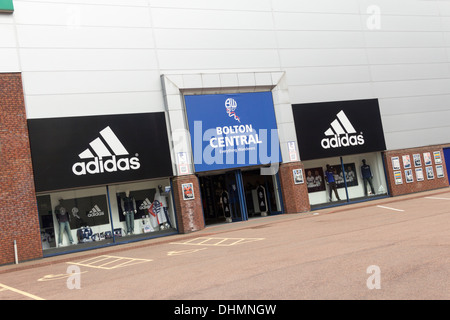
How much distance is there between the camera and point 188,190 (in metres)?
19.8

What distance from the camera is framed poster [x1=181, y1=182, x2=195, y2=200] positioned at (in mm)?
19703

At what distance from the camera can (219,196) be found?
75.7 ft

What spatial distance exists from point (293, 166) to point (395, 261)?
554 inches

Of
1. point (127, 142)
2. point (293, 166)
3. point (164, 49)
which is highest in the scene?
point (164, 49)

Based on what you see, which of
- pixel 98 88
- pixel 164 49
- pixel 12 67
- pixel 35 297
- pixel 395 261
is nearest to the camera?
pixel 395 261

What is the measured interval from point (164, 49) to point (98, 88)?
137 inches

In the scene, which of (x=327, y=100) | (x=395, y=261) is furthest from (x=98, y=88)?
(x=395, y=261)

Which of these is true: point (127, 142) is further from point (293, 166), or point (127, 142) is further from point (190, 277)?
point (190, 277)

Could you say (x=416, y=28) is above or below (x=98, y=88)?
above

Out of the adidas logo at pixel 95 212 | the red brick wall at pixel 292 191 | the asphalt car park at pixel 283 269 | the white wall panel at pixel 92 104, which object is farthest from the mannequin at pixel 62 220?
the red brick wall at pixel 292 191

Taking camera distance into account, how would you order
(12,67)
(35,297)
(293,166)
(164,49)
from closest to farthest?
(35,297) < (12,67) < (164,49) < (293,166)

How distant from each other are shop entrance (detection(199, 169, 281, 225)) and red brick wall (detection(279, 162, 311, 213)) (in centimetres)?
51

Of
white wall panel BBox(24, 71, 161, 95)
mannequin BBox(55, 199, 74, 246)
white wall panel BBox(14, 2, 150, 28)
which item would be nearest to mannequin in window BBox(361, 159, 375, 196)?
white wall panel BBox(24, 71, 161, 95)

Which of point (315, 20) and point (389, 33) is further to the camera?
point (389, 33)
